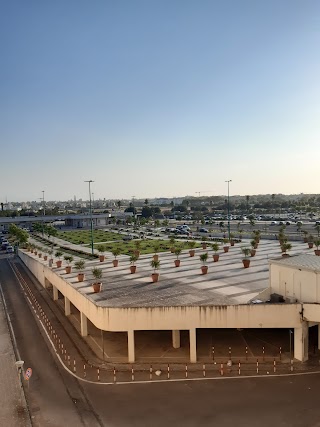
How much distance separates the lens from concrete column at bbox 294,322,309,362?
17.3m

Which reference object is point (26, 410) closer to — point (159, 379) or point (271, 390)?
point (159, 379)

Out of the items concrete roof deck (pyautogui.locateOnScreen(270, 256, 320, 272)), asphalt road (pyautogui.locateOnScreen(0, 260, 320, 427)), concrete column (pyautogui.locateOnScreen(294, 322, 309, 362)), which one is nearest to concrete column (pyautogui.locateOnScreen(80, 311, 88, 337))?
asphalt road (pyautogui.locateOnScreen(0, 260, 320, 427))

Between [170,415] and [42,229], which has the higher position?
[42,229]

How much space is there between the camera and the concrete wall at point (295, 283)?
58.6 ft

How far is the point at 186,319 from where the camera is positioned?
690 inches

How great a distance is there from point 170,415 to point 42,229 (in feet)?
183

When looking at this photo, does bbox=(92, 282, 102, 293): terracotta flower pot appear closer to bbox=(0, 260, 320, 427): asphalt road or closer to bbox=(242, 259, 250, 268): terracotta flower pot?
bbox=(0, 260, 320, 427): asphalt road

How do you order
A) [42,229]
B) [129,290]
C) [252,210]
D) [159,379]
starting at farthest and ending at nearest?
[252,210], [42,229], [129,290], [159,379]

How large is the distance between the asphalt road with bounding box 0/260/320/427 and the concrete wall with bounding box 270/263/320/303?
3.61 m

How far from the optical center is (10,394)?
51.8 ft

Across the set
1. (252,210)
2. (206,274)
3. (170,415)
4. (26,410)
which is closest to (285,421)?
(170,415)

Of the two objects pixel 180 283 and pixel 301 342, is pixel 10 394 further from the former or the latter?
pixel 301 342

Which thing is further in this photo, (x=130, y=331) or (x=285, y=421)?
(x=130, y=331)

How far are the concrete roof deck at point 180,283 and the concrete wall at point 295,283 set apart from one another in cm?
99
